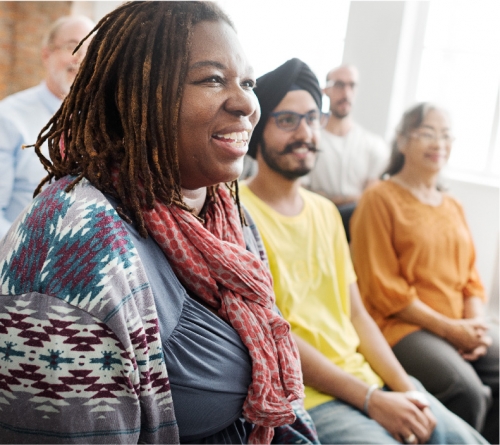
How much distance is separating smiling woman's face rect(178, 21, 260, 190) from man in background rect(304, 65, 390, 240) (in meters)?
2.24

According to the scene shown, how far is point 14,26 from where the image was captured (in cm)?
566

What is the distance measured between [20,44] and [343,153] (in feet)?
12.7

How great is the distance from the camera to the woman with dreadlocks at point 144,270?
0.82 metres

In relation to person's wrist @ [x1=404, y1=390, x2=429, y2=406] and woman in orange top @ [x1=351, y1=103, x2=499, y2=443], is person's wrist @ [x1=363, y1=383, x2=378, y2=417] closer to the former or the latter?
person's wrist @ [x1=404, y1=390, x2=429, y2=406]

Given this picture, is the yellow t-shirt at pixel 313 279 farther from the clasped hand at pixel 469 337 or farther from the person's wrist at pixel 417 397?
the clasped hand at pixel 469 337

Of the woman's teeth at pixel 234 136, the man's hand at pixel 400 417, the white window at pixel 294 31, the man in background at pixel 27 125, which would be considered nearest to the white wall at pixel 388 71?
the white window at pixel 294 31

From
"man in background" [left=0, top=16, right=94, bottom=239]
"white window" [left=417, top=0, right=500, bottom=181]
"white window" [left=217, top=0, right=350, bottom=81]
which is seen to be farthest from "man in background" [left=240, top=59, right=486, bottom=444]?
"white window" [left=417, top=0, right=500, bottom=181]

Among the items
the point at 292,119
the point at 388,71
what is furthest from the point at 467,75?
the point at 292,119

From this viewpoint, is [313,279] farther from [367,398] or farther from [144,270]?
[144,270]

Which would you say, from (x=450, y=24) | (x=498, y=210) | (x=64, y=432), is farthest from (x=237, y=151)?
(x=450, y=24)

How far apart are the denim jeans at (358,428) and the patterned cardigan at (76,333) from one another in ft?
2.18

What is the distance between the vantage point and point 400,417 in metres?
1.45

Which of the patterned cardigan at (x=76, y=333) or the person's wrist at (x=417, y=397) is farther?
the person's wrist at (x=417, y=397)

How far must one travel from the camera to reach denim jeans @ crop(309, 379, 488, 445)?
1.38 meters
